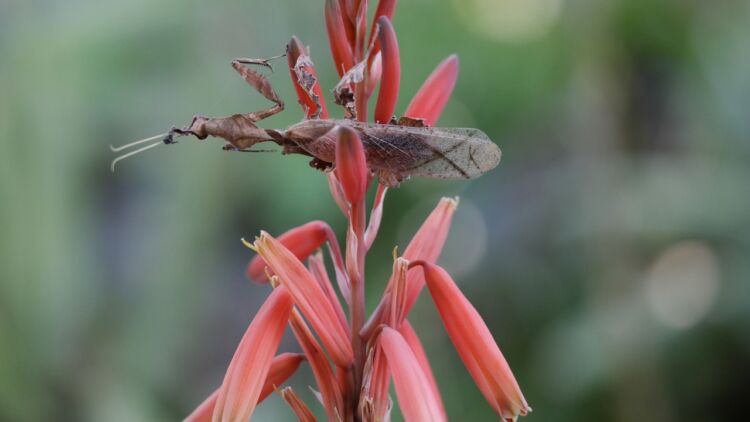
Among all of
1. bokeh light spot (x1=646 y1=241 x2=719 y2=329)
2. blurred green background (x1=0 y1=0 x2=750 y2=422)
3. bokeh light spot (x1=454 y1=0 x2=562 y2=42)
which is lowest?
bokeh light spot (x1=646 y1=241 x2=719 y2=329)

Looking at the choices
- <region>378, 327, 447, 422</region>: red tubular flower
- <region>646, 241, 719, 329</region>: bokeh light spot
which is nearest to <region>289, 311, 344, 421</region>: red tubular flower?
<region>378, 327, 447, 422</region>: red tubular flower

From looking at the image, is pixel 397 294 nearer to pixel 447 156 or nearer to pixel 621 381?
pixel 447 156

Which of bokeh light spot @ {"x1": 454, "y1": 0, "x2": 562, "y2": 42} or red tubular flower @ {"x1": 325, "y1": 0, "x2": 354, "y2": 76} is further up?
bokeh light spot @ {"x1": 454, "y1": 0, "x2": 562, "y2": 42}

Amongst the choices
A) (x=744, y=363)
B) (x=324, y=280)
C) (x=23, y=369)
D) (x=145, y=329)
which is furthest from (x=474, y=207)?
(x=324, y=280)

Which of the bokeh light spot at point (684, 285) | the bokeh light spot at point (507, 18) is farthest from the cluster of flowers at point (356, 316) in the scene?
the bokeh light spot at point (507, 18)

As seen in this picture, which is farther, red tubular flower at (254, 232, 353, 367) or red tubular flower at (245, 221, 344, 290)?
red tubular flower at (245, 221, 344, 290)

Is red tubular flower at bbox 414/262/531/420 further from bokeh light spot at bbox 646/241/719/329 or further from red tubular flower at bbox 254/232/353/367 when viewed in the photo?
bokeh light spot at bbox 646/241/719/329

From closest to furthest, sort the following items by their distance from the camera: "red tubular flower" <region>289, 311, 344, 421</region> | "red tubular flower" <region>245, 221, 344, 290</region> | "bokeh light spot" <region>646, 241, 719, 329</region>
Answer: "red tubular flower" <region>289, 311, 344, 421</region> → "red tubular flower" <region>245, 221, 344, 290</region> → "bokeh light spot" <region>646, 241, 719, 329</region>

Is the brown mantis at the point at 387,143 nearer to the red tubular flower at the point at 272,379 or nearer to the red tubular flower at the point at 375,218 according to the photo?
the red tubular flower at the point at 375,218
